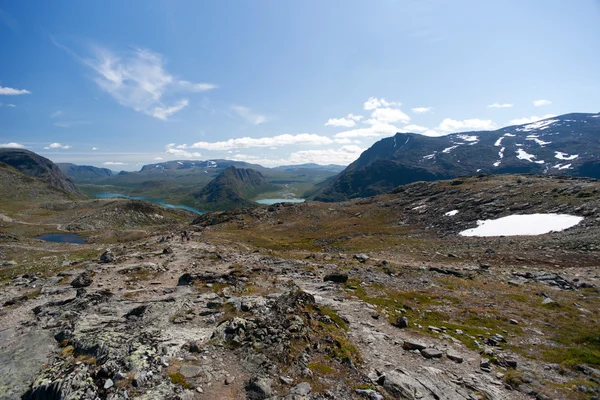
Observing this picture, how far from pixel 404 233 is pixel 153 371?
60.6 m

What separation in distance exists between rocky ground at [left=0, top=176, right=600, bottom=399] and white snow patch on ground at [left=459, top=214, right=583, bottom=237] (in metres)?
7.52

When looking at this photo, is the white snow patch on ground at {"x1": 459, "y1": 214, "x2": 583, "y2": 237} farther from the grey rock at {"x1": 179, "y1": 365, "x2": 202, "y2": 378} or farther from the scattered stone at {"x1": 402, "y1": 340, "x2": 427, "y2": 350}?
the grey rock at {"x1": 179, "y1": 365, "x2": 202, "y2": 378}

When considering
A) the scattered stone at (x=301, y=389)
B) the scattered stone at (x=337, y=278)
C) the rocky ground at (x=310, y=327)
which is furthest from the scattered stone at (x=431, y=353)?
the scattered stone at (x=337, y=278)

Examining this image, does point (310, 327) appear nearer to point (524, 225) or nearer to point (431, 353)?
point (431, 353)

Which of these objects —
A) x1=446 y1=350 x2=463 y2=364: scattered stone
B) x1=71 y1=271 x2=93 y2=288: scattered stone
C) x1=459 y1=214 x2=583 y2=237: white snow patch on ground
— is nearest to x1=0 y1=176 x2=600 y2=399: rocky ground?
x1=71 y1=271 x2=93 y2=288: scattered stone

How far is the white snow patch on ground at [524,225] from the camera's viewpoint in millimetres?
46938

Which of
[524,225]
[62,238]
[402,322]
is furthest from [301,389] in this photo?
[62,238]

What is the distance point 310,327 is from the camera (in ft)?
53.0

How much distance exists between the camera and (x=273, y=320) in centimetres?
1628

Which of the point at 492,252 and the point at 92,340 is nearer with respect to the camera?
the point at 92,340

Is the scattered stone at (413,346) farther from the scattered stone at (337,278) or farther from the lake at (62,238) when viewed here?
the lake at (62,238)

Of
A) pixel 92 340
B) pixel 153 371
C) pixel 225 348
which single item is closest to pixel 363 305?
pixel 225 348

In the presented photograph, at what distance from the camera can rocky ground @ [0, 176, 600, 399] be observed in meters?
11.8

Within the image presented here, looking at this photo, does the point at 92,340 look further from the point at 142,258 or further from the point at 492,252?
the point at 492,252
